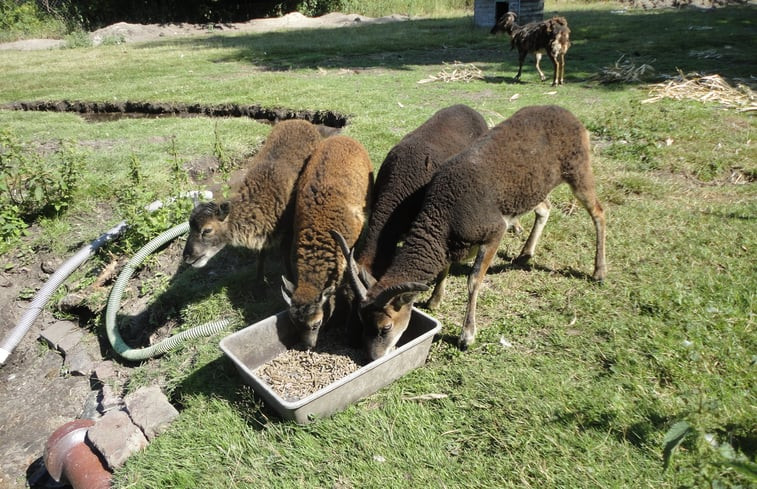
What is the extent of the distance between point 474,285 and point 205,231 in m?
3.08

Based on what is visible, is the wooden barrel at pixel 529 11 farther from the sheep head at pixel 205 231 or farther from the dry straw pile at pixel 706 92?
the sheep head at pixel 205 231

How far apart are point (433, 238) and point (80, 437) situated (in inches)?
143

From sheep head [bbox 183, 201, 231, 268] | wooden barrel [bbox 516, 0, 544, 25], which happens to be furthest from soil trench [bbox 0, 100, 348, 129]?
wooden barrel [bbox 516, 0, 544, 25]

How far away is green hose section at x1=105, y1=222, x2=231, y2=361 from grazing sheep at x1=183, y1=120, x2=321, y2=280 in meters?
0.84

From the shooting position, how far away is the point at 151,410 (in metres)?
4.28

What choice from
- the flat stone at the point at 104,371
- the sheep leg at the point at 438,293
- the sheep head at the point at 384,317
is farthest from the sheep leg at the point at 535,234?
the flat stone at the point at 104,371

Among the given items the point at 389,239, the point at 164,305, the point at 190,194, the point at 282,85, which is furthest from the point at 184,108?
the point at 389,239

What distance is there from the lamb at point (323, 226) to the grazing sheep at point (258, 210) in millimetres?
395

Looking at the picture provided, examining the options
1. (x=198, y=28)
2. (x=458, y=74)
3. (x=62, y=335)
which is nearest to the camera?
(x=62, y=335)

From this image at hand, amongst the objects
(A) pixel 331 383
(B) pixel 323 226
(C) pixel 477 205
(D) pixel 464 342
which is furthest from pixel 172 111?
(D) pixel 464 342

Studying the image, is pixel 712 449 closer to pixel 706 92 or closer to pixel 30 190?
pixel 30 190

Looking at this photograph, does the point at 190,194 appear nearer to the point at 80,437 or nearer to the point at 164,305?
the point at 164,305

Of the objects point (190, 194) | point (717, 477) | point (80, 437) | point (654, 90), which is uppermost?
point (654, 90)

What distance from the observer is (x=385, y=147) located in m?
8.80
